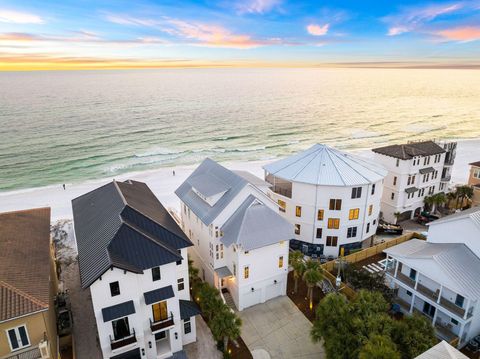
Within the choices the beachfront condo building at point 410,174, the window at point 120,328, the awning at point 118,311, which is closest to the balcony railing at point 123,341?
the window at point 120,328

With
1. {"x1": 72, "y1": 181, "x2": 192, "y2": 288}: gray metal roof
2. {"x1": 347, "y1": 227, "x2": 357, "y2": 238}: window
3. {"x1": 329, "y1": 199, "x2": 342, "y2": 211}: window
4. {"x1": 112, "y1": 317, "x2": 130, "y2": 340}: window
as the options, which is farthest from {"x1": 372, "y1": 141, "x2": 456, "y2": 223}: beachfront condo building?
{"x1": 112, "y1": 317, "x2": 130, "y2": 340}: window

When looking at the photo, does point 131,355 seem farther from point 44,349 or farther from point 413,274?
point 413,274

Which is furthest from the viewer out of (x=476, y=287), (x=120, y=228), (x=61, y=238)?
(x=61, y=238)

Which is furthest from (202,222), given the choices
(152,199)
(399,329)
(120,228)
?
(399,329)

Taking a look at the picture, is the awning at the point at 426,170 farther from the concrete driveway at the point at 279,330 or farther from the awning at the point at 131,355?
the awning at the point at 131,355

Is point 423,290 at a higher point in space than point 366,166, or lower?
lower

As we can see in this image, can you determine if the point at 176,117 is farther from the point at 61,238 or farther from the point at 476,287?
the point at 476,287

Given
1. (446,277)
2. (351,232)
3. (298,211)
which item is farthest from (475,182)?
(446,277)

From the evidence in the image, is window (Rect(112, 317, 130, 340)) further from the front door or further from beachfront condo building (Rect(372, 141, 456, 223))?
beachfront condo building (Rect(372, 141, 456, 223))
